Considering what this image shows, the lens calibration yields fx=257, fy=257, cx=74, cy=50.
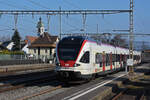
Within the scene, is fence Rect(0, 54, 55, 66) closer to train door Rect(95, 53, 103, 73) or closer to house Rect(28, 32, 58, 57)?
house Rect(28, 32, 58, 57)

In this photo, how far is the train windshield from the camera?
1584 centimetres

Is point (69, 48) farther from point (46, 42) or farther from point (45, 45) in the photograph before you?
point (46, 42)

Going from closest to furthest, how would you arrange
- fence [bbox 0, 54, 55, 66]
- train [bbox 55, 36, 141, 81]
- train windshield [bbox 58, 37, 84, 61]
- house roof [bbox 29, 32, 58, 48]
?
1. train [bbox 55, 36, 141, 81]
2. train windshield [bbox 58, 37, 84, 61]
3. fence [bbox 0, 54, 55, 66]
4. house roof [bbox 29, 32, 58, 48]

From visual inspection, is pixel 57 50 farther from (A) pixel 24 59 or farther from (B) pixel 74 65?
(A) pixel 24 59

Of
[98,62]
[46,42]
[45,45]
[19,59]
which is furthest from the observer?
[46,42]

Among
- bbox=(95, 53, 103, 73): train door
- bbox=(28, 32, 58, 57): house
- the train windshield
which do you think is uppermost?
bbox=(28, 32, 58, 57): house

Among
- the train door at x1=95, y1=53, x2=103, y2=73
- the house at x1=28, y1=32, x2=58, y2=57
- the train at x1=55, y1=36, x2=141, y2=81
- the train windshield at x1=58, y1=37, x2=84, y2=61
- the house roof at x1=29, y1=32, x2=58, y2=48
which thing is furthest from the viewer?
the house roof at x1=29, y1=32, x2=58, y2=48

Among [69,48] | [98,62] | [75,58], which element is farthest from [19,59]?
[75,58]

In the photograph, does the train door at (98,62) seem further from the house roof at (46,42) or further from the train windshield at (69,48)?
the house roof at (46,42)

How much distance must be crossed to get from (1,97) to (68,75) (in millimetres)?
4548

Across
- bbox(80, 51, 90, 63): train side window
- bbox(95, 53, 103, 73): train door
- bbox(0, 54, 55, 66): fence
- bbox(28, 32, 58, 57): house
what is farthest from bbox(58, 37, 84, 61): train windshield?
bbox(28, 32, 58, 57): house

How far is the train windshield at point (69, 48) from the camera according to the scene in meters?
15.8

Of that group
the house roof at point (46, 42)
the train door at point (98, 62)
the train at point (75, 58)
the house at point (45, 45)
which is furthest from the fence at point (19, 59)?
the train at point (75, 58)

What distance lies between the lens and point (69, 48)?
16.1m
